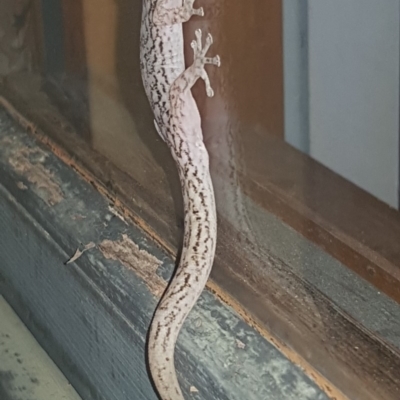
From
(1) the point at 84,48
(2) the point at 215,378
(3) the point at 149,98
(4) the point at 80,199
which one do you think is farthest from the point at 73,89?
(2) the point at 215,378

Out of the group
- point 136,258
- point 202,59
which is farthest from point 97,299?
point 202,59

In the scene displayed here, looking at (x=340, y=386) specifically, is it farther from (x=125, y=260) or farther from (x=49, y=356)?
(x=49, y=356)

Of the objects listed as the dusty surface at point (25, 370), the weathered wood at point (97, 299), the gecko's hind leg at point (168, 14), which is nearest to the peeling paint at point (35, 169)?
the weathered wood at point (97, 299)

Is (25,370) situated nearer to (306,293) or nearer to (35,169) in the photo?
(35,169)

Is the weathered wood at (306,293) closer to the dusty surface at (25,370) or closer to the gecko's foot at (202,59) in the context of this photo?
the gecko's foot at (202,59)

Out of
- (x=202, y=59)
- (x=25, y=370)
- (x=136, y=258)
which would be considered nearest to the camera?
(x=202, y=59)

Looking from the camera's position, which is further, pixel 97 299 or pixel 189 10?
pixel 97 299

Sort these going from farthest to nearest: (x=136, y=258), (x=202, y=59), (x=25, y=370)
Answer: (x=25, y=370)
(x=136, y=258)
(x=202, y=59)
